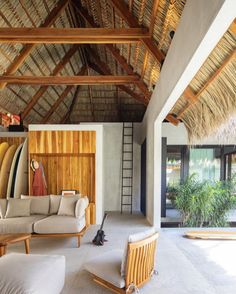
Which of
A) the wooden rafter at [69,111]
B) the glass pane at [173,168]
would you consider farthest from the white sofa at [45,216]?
the wooden rafter at [69,111]

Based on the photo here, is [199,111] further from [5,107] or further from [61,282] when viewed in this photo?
[5,107]

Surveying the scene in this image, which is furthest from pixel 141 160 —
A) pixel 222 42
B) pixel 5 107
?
pixel 222 42

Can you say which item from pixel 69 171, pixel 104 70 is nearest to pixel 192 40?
pixel 69 171

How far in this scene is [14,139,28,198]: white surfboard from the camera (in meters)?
6.98

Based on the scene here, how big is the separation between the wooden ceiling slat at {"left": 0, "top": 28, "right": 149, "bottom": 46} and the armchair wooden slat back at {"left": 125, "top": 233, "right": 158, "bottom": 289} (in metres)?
3.44

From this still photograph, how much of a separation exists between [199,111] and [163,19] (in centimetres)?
239

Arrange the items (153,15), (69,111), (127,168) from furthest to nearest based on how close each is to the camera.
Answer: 1. (69,111)
2. (127,168)
3. (153,15)

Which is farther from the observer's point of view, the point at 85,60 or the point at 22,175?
the point at 85,60

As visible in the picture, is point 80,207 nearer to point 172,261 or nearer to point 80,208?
point 80,208

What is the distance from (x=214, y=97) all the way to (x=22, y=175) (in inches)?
205

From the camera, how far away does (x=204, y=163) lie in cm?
898

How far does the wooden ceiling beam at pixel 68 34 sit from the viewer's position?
465 cm

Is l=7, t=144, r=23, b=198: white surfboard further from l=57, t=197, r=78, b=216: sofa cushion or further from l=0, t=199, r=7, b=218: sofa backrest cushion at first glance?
l=57, t=197, r=78, b=216: sofa cushion

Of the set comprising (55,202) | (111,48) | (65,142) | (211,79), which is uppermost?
(111,48)
